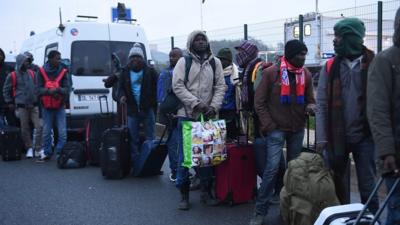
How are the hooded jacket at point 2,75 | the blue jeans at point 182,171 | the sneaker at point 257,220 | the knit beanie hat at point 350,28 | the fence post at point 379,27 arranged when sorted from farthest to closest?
the hooded jacket at point 2,75
the fence post at point 379,27
the blue jeans at point 182,171
the sneaker at point 257,220
the knit beanie hat at point 350,28

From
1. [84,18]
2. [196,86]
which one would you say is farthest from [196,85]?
[84,18]

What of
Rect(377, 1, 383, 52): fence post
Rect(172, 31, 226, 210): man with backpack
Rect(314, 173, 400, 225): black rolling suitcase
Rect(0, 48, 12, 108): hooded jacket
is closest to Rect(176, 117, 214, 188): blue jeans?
Rect(172, 31, 226, 210): man with backpack

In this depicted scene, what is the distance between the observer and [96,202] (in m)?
5.99

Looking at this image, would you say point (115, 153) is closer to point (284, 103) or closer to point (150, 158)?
point (150, 158)

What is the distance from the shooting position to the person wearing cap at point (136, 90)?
730 centimetres

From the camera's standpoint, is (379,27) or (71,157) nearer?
(379,27)

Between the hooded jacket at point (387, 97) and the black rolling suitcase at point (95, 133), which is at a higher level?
the hooded jacket at point (387, 97)

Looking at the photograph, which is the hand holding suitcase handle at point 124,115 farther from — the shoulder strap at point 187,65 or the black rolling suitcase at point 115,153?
the shoulder strap at point 187,65

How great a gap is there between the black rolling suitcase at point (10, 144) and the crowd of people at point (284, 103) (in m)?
2.29

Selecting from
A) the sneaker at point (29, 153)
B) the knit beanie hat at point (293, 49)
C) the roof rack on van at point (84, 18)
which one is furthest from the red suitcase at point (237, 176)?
the roof rack on van at point (84, 18)

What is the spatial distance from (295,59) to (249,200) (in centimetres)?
185

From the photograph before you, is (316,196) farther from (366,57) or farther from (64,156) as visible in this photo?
(64,156)

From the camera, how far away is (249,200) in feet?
18.9

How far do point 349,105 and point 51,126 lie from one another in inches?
237
